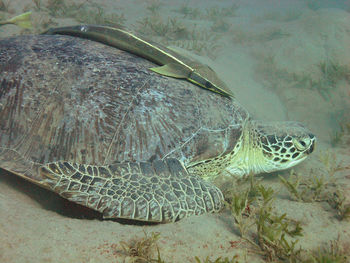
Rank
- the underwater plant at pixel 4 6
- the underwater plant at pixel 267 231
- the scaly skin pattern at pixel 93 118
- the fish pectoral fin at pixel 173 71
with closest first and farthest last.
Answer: the underwater plant at pixel 267 231 → the scaly skin pattern at pixel 93 118 → the fish pectoral fin at pixel 173 71 → the underwater plant at pixel 4 6

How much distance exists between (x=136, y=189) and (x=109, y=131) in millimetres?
524

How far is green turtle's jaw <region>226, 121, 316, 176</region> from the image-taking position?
2.45 metres

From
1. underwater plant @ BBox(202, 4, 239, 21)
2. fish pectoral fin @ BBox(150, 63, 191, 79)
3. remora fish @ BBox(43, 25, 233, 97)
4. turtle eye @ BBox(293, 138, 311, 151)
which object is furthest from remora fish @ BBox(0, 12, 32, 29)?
underwater plant @ BBox(202, 4, 239, 21)

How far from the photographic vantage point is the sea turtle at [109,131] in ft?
5.56

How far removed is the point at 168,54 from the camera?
91.4 inches

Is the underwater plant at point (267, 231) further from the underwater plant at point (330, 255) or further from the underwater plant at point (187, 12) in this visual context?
the underwater plant at point (187, 12)

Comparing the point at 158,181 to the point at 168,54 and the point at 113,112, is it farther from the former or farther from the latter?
the point at 168,54

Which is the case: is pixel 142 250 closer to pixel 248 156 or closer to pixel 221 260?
pixel 221 260

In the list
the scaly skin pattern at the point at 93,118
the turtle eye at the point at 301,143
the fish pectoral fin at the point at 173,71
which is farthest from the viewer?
the turtle eye at the point at 301,143

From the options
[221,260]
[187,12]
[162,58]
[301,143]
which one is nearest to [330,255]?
[221,260]

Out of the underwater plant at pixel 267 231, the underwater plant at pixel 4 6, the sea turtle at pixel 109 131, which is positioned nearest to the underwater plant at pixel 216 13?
the underwater plant at pixel 4 6

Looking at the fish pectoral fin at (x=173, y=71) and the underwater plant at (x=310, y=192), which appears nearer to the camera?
the underwater plant at (x=310, y=192)

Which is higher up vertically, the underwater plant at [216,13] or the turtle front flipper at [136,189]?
the underwater plant at [216,13]

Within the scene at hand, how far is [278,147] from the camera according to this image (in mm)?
2475
